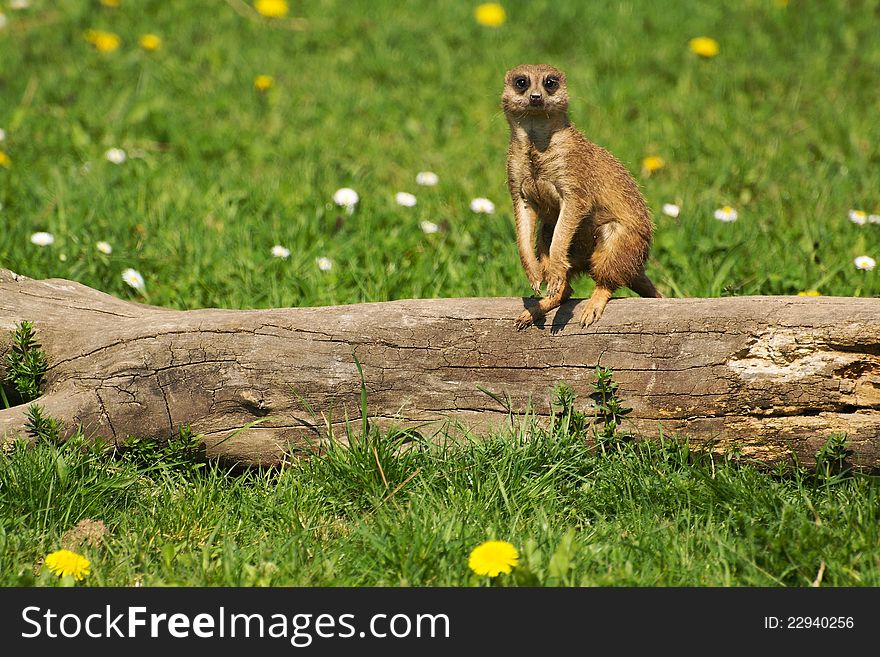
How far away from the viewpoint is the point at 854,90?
738 cm

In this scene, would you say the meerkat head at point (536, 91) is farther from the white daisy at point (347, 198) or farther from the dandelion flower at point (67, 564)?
the dandelion flower at point (67, 564)

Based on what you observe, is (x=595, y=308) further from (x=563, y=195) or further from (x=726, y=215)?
(x=726, y=215)

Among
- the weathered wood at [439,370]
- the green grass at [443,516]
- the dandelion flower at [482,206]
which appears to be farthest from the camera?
the dandelion flower at [482,206]

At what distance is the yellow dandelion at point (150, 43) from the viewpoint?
25.3 feet

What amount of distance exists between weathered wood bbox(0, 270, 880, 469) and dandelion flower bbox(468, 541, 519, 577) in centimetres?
74

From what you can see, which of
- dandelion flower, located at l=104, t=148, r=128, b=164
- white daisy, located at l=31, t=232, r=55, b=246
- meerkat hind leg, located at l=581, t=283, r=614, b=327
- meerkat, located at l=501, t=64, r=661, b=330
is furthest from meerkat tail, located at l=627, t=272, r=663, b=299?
dandelion flower, located at l=104, t=148, r=128, b=164

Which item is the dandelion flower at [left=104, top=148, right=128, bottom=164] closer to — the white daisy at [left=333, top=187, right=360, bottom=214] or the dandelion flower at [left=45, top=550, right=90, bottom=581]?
the white daisy at [left=333, top=187, right=360, bottom=214]

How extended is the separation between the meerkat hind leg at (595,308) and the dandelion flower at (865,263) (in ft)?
5.55

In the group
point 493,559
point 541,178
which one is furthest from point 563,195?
point 493,559

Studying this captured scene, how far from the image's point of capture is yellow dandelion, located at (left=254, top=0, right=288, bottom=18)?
324 inches

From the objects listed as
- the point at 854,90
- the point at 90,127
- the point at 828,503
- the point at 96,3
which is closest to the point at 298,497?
the point at 828,503

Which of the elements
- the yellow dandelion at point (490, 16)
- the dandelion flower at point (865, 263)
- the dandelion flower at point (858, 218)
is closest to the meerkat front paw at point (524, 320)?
the dandelion flower at point (865, 263)
